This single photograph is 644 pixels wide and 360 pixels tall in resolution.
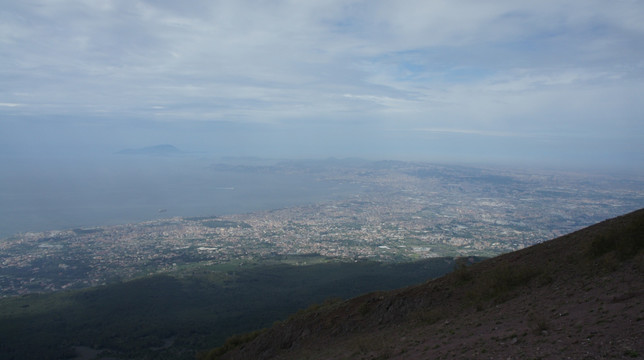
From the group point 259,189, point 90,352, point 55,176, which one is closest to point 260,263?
point 90,352

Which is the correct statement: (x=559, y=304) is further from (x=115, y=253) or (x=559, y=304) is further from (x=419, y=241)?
(x=115, y=253)

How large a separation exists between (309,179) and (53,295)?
11636cm

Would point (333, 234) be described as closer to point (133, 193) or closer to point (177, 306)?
point (177, 306)

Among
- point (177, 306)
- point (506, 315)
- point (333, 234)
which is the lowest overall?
point (333, 234)

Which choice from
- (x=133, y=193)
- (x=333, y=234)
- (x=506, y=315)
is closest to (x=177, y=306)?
(x=506, y=315)

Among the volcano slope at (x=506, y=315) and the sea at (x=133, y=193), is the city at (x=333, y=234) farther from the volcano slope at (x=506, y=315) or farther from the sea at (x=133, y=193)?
the volcano slope at (x=506, y=315)

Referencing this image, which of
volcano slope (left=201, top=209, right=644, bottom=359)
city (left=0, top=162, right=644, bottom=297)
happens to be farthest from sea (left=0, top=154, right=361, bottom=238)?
volcano slope (left=201, top=209, right=644, bottom=359)

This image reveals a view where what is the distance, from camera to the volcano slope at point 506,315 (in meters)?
6.59

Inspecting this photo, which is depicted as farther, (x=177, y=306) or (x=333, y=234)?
(x=333, y=234)

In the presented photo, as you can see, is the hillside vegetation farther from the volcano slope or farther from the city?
the volcano slope

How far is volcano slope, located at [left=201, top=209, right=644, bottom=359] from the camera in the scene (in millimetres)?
6594

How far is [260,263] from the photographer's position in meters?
45.4

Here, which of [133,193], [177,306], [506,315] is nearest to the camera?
[506,315]

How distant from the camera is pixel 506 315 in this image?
29.2 ft
